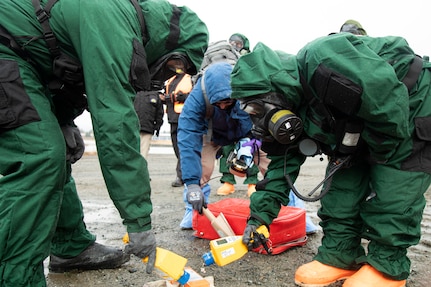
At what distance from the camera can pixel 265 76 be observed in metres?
2.13

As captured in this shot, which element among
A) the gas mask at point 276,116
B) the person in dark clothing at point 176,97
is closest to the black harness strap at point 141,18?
the gas mask at point 276,116

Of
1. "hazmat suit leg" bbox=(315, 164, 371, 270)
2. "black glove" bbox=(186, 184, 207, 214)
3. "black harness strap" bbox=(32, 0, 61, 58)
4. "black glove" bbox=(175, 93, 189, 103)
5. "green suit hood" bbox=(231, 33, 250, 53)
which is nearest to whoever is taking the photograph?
"black harness strap" bbox=(32, 0, 61, 58)

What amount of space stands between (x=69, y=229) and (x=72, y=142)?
57 cm

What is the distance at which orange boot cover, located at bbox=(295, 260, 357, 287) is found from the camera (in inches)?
88.5

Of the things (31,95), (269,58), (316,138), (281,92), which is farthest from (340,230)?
(31,95)

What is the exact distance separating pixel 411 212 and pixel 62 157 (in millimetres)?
1862

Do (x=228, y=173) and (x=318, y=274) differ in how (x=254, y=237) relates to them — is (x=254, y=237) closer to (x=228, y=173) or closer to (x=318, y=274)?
(x=318, y=274)

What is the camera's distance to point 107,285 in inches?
87.2

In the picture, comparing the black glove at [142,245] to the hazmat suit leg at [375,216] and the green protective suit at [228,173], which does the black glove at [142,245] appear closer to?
the hazmat suit leg at [375,216]

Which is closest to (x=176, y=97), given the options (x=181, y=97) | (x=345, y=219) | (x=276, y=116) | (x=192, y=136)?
(x=181, y=97)

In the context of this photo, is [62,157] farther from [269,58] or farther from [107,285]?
Answer: [269,58]

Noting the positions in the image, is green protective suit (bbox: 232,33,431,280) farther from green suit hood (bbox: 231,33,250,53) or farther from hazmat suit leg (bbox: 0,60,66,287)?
green suit hood (bbox: 231,33,250,53)

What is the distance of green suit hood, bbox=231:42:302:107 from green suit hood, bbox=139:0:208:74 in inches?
10.8

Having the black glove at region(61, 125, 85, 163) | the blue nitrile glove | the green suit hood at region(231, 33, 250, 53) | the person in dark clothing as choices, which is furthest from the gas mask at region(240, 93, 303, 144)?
the green suit hood at region(231, 33, 250, 53)
